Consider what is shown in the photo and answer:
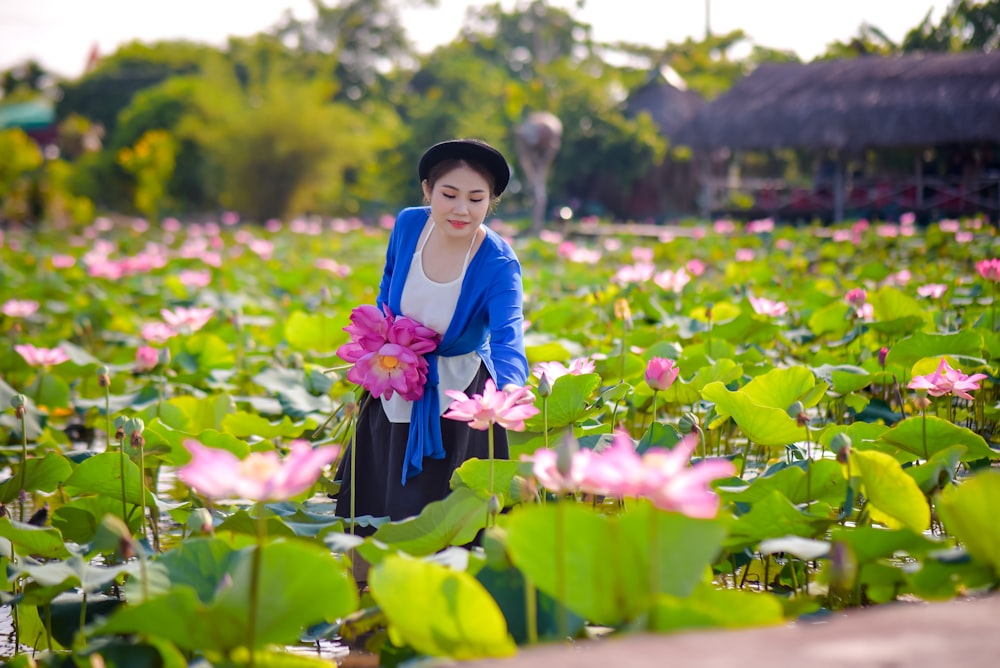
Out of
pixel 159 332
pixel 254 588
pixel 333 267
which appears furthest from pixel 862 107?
pixel 254 588

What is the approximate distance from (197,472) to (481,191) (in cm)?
111

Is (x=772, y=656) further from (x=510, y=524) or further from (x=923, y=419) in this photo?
(x=923, y=419)

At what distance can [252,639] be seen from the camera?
3.57 feet

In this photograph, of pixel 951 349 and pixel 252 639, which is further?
pixel 951 349

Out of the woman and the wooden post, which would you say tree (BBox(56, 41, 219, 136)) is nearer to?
the wooden post

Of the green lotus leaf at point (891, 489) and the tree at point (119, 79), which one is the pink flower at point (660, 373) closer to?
the green lotus leaf at point (891, 489)

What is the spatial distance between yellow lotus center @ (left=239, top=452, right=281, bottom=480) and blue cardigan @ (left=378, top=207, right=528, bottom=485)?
96 centimetres

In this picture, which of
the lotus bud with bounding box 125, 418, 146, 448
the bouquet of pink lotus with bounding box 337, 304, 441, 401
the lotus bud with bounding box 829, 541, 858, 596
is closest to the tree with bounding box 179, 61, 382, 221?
the bouquet of pink lotus with bounding box 337, 304, 441, 401

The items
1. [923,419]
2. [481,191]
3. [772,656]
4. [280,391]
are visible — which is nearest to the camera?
[772,656]

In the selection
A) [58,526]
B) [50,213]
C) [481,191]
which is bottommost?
[58,526]

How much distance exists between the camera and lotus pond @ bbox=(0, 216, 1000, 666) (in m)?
1.07

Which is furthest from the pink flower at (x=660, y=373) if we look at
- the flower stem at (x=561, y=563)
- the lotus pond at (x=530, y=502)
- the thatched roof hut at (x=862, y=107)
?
the thatched roof hut at (x=862, y=107)

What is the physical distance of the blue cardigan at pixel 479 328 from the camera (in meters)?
1.98

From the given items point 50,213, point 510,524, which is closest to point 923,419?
point 510,524
